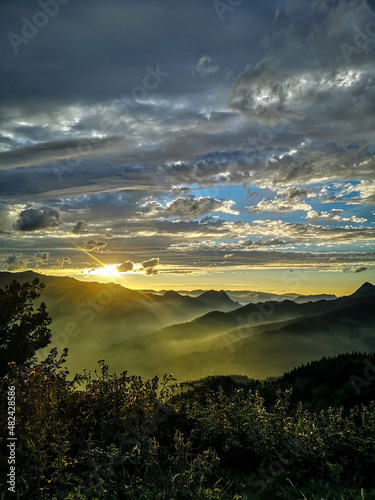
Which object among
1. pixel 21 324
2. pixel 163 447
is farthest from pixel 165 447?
pixel 21 324

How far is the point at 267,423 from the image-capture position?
7246 mm

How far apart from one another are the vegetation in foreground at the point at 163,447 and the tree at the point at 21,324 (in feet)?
39.2

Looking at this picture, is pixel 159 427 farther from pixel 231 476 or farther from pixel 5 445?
pixel 5 445

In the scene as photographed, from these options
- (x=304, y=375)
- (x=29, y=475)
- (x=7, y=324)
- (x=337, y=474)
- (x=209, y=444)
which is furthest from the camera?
(x=304, y=375)

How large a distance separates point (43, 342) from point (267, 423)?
1622 cm

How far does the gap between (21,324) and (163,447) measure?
15752mm

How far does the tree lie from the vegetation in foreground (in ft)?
39.2

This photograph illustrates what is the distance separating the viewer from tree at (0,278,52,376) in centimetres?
1844

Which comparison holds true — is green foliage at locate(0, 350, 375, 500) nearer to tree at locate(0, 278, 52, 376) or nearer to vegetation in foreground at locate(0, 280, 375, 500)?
vegetation in foreground at locate(0, 280, 375, 500)

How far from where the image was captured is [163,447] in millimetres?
6965

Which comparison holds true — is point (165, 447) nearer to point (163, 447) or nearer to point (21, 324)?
point (163, 447)

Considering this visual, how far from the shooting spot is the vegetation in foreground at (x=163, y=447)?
17.0ft

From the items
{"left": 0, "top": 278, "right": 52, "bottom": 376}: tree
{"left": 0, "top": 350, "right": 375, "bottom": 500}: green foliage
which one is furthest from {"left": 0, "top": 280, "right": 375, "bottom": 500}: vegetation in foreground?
{"left": 0, "top": 278, "right": 52, "bottom": 376}: tree

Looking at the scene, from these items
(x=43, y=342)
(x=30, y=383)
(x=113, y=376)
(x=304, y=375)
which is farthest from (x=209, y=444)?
(x=304, y=375)
